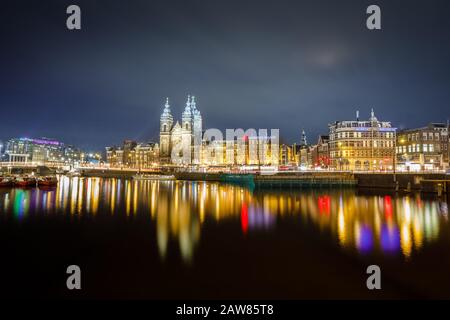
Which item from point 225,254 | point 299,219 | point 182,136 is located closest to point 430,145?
point 299,219

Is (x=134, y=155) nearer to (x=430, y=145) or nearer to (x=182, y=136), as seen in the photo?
(x=182, y=136)

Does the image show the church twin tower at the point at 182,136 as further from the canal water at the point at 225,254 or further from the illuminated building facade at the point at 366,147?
the canal water at the point at 225,254

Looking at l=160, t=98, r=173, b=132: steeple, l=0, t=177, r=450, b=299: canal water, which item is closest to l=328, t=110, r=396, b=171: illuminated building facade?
l=0, t=177, r=450, b=299: canal water

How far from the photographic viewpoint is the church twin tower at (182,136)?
456 feet

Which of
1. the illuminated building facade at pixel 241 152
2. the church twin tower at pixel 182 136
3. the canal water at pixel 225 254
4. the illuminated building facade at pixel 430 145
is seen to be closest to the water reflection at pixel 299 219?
the canal water at pixel 225 254

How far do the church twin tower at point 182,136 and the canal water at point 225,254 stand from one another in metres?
111

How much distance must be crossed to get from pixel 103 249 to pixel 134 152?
165922 mm

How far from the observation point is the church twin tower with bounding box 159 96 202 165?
139m

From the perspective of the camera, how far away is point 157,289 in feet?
36.9

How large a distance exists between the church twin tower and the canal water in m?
111
